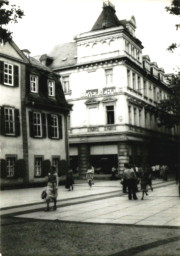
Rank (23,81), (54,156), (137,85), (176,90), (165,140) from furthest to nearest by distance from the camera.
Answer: (165,140)
(137,85)
(176,90)
(54,156)
(23,81)

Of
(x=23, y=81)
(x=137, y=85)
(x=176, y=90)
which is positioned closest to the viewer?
(x=23, y=81)

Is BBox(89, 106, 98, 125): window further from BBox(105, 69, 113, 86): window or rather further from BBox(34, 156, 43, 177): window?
BBox(34, 156, 43, 177): window

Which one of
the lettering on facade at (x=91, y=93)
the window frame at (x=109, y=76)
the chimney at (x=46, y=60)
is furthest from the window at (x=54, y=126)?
the chimney at (x=46, y=60)

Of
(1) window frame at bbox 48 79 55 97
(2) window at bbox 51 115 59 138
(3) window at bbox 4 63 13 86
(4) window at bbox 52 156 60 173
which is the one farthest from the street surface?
(1) window frame at bbox 48 79 55 97

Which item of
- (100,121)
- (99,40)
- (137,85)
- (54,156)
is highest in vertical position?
(99,40)

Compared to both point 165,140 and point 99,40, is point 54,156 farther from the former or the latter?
point 165,140

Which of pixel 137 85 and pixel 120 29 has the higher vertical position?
pixel 120 29

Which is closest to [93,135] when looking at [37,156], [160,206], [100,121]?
[100,121]

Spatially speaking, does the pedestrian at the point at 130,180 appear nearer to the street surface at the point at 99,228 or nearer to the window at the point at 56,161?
the street surface at the point at 99,228

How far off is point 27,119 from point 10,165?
3.94 meters

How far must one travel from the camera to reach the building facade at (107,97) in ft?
130

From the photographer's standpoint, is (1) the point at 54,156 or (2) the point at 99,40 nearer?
(1) the point at 54,156

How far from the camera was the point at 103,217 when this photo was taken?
12414mm

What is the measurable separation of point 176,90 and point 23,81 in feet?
48.5
